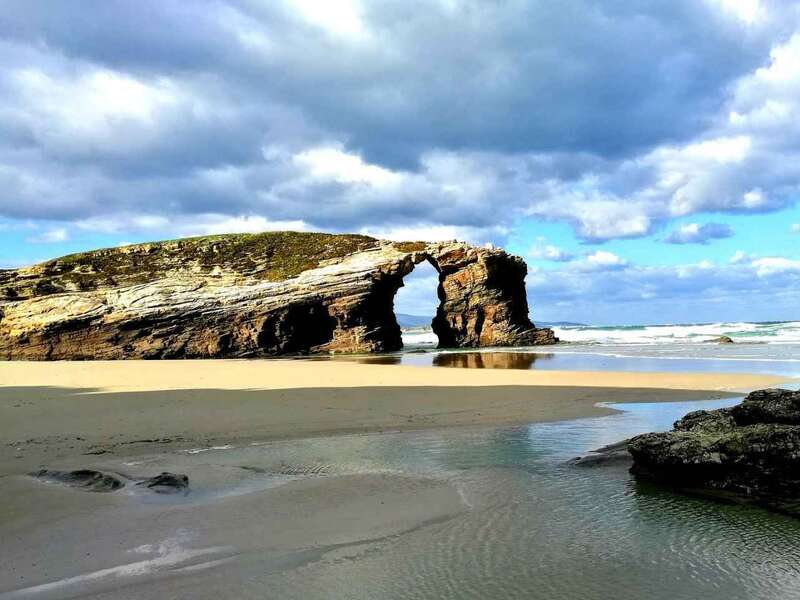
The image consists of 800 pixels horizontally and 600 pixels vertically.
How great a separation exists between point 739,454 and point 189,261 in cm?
4086

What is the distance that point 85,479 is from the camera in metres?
6.00

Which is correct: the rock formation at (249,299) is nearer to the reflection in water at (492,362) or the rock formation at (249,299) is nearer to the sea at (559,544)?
the reflection in water at (492,362)

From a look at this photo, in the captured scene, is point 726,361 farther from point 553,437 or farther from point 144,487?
point 144,487

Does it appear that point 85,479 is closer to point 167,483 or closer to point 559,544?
point 167,483

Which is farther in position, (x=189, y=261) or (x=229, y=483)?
(x=189, y=261)

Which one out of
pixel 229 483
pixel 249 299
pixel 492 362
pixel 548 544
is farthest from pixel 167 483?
pixel 249 299

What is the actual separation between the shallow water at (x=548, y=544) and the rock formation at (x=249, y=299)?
31521 mm

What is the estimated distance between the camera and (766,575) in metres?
4.05

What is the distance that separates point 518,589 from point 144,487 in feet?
13.1

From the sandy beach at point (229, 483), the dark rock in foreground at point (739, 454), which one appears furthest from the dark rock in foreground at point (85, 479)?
the dark rock in foreground at point (739, 454)

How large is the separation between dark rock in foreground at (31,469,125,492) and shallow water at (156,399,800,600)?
3.89ft

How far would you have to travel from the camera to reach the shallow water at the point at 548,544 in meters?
3.85

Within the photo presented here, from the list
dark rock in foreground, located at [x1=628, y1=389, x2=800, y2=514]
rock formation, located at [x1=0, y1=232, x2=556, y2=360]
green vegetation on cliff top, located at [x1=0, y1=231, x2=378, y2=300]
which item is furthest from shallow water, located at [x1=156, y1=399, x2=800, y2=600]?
green vegetation on cliff top, located at [x1=0, y1=231, x2=378, y2=300]

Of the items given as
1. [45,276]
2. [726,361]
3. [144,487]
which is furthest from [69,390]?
[45,276]
